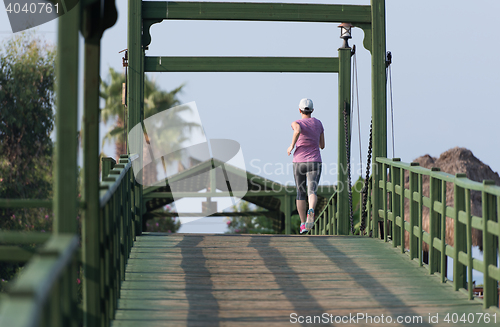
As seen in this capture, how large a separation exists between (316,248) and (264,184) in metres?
12.3

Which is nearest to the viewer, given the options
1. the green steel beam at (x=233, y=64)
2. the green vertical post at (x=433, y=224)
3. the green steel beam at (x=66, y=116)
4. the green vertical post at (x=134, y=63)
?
the green steel beam at (x=66, y=116)

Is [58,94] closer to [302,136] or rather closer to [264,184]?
[302,136]

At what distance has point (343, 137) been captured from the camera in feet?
27.4

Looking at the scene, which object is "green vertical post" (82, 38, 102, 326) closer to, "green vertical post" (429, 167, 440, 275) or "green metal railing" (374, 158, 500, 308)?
"green metal railing" (374, 158, 500, 308)

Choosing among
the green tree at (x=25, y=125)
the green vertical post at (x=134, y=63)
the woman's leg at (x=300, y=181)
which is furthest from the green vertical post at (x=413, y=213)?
the green tree at (x=25, y=125)

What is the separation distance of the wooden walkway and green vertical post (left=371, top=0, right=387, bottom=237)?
825 mm

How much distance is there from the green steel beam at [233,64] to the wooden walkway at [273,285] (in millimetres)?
2381

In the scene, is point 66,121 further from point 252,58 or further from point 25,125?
point 25,125

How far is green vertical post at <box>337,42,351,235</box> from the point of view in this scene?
326 inches

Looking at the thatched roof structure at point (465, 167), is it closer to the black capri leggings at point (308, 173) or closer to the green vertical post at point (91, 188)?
the black capri leggings at point (308, 173)

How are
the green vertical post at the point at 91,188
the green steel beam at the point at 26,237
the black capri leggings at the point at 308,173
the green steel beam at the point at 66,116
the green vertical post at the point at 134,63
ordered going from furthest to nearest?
the black capri leggings at the point at 308,173 → the green vertical post at the point at 134,63 → the green vertical post at the point at 91,188 → the green steel beam at the point at 26,237 → the green steel beam at the point at 66,116

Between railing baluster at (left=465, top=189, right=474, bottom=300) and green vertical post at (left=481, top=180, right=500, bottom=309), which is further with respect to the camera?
railing baluster at (left=465, top=189, right=474, bottom=300)

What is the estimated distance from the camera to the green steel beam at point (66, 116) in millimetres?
2811

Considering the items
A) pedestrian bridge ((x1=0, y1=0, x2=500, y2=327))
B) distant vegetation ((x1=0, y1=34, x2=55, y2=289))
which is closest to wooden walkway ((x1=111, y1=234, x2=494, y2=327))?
pedestrian bridge ((x1=0, y1=0, x2=500, y2=327))
